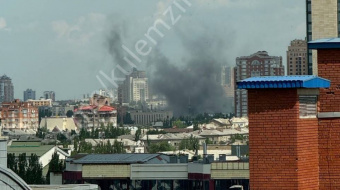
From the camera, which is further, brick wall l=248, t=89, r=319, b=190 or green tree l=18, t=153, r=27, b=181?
green tree l=18, t=153, r=27, b=181

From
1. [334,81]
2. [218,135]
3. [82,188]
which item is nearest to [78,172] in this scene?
[82,188]

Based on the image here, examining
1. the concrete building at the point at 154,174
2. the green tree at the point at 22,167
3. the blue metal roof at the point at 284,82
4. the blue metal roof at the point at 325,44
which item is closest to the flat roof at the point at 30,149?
the green tree at the point at 22,167

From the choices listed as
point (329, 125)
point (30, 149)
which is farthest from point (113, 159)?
point (30, 149)

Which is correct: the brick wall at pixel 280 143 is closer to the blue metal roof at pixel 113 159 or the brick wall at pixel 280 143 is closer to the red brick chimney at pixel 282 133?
the red brick chimney at pixel 282 133

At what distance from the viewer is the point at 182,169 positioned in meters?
54.6

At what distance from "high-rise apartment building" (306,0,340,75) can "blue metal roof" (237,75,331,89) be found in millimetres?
28459

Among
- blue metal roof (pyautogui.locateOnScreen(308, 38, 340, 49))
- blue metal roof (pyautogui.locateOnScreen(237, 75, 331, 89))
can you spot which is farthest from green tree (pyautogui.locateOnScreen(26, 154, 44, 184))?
blue metal roof (pyautogui.locateOnScreen(237, 75, 331, 89))

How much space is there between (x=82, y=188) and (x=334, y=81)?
16.7 metres

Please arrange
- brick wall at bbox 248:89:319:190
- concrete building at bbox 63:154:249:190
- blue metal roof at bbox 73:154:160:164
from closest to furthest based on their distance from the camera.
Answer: brick wall at bbox 248:89:319:190 < concrete building at bbox 63:154:249:190 < blue metal roof at bbox 73:154:160:164

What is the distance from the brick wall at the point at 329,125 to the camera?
13.0m

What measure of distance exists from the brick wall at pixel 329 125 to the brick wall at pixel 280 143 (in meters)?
0.14

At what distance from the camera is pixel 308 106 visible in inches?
510

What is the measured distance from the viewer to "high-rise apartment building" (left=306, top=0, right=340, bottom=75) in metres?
41.6

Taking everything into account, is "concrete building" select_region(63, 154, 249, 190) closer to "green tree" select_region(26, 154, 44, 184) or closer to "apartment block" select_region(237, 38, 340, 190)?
"green tree" select_region(26, 154, 44, 184)
